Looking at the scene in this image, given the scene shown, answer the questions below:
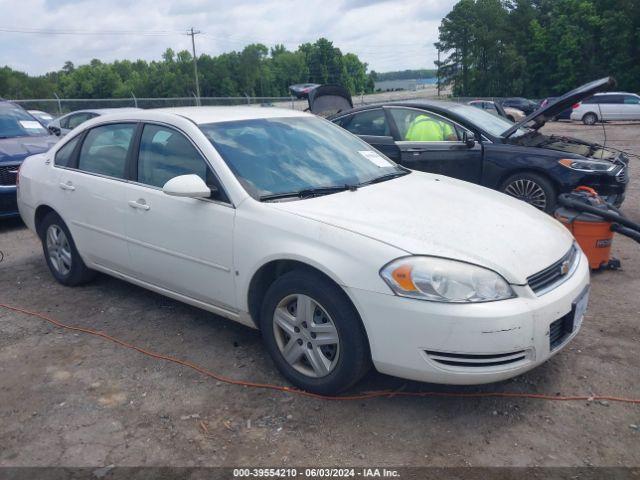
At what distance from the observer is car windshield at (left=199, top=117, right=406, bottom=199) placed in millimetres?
3583

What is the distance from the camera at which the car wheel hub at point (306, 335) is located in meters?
3.09

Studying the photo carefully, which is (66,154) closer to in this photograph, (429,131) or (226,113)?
(226,113)

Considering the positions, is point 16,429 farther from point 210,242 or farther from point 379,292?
point 379,292

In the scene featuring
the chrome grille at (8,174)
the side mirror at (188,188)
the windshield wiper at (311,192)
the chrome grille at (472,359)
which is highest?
the side mirror at (188,188)

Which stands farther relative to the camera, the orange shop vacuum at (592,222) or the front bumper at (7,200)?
the front bumper at (7,200)

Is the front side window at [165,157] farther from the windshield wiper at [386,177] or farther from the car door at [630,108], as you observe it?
the car door at [630,108]

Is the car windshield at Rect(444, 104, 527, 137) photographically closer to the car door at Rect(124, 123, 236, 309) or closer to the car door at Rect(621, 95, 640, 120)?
the car door at Rect(124, 123, 236, 309)

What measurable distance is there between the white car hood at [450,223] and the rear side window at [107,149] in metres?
1.61

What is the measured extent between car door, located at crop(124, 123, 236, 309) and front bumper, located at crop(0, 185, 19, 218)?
13.2 ft

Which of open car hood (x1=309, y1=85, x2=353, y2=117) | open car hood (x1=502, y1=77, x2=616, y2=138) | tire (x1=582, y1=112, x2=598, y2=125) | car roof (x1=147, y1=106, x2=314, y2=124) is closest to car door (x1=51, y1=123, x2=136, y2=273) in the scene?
car roof (x1=147, y1=106, x2=314, y2=124)

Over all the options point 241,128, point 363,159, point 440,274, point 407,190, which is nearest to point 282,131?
point 241,128

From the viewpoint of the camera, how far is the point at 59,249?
16.6ft

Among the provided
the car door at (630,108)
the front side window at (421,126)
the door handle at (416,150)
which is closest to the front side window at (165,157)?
the door handle at (416,150)

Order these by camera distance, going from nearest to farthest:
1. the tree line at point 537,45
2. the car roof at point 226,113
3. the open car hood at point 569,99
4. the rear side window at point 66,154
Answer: the car roof at point 226,113
the rear side window at point 66,154
the open car hood at point 569,99
the tree line at point 537,45
